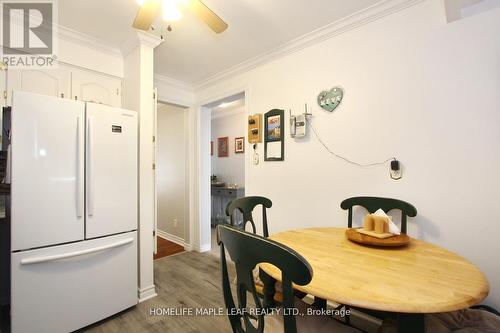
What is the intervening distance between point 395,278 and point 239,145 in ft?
13.9

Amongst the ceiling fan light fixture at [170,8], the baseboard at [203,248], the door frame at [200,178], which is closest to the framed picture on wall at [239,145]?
the door frame at [200,178]

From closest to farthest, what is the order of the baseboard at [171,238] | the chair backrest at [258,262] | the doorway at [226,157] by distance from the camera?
the chair backrest at [258,262], the baseboard at [171,238], the doorway at [226,157]

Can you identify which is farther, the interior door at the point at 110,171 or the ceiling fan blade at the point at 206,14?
the interior door at the point at 110,171

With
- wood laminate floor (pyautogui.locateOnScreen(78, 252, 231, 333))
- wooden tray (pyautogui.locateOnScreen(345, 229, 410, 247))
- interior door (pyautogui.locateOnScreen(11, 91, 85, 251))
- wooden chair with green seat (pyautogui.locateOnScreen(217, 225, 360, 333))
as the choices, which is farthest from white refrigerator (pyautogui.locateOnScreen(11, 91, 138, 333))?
wooden tray (pyautogui.locateOnScreen(345, 229, 410, 247))

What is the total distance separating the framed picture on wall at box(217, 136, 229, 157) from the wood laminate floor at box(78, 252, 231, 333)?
2698 millimetres

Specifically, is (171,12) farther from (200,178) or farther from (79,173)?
(200,178)

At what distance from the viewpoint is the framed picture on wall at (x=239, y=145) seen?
4883 mm

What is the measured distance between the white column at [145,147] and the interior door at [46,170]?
0.51 meters

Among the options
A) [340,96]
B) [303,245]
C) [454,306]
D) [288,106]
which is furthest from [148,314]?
[340,96]

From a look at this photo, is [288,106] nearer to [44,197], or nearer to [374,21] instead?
[374,21]

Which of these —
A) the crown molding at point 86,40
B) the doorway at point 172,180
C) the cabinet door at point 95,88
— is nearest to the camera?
the crown molding at point 86,40

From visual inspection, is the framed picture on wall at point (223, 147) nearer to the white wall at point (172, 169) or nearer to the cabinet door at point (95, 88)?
the white wall at point (172, 169)

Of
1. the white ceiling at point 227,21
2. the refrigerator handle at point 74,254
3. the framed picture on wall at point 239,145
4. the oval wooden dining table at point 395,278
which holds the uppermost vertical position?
the white ceiling at point 227,21

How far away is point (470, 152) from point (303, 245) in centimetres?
124
